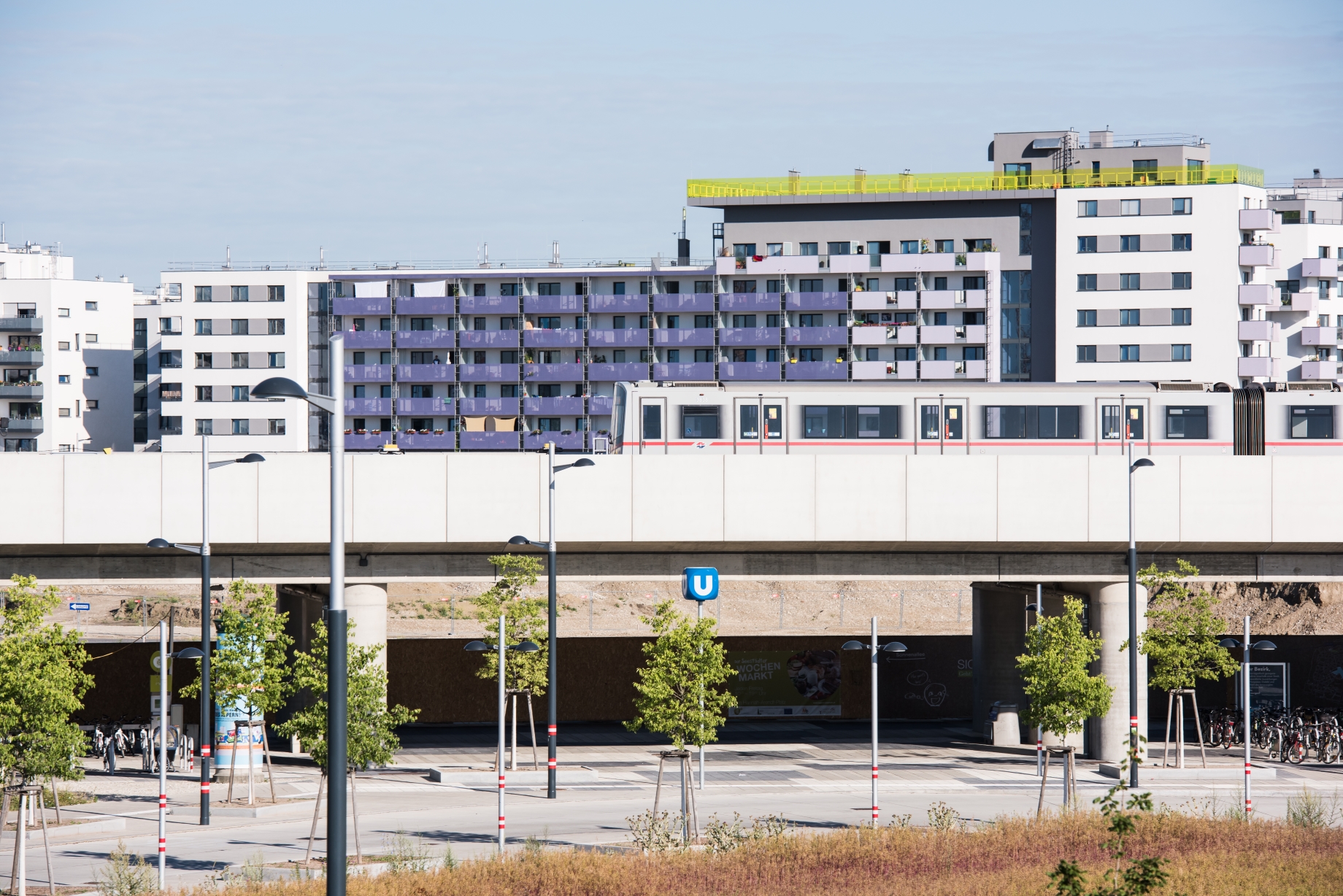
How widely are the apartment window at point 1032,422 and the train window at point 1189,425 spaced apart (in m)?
2.97

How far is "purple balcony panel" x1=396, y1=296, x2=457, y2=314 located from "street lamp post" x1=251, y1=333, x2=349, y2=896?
10367 cm

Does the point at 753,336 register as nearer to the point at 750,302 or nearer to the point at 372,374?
the point at 750,302

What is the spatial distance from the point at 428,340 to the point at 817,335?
102 ft

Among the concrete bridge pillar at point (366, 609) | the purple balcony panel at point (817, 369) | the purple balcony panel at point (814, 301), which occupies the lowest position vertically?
the concrete bridge pillar at point (366, 609)

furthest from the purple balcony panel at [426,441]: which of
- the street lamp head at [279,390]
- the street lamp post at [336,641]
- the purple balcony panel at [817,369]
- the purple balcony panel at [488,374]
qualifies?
the street lamp head at [279,390]

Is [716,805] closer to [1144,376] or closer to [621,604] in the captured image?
[621,604]

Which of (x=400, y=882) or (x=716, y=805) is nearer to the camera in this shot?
(x=400, y=882)

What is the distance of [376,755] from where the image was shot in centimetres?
2927

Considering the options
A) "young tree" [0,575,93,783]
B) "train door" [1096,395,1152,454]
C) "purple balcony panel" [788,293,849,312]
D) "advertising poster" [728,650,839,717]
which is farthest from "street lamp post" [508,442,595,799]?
"purple balcony panel" [788,293,849,312]

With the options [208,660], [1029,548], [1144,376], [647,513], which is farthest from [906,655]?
[1144,376]

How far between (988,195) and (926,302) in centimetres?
890

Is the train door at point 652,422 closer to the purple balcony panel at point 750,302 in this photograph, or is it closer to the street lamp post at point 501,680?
the street lamp post at point 501,680

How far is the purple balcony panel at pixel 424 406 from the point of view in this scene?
119000 millimetres

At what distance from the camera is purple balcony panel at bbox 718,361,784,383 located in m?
113
